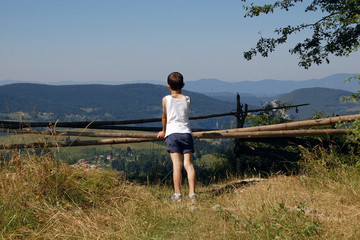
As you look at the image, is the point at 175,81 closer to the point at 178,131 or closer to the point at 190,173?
the point at 178,131

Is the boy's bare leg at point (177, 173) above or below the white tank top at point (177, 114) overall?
below

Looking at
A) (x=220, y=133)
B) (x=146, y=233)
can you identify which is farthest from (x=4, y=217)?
(x=220, y=133)

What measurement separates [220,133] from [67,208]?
7.66 feet

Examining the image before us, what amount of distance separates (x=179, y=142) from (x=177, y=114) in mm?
347

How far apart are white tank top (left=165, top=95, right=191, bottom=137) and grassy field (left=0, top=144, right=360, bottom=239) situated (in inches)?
33.5

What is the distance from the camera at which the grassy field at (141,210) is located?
2.87m

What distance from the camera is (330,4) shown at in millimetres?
9469

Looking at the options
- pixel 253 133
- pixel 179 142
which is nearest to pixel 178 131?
pixel 179 142

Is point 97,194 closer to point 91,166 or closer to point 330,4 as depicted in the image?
point 91,166

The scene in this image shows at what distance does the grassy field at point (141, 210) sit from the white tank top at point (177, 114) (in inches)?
33.5

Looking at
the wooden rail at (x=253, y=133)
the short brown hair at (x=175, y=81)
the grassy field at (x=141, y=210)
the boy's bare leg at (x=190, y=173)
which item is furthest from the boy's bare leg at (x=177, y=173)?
the short brown hair at (x=175, y=81)

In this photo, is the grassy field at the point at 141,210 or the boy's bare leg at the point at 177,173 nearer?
the grassy field at the point at 141,210

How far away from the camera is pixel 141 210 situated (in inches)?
139

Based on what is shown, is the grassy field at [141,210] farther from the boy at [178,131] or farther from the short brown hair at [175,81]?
the short brown hair at [175,81]
